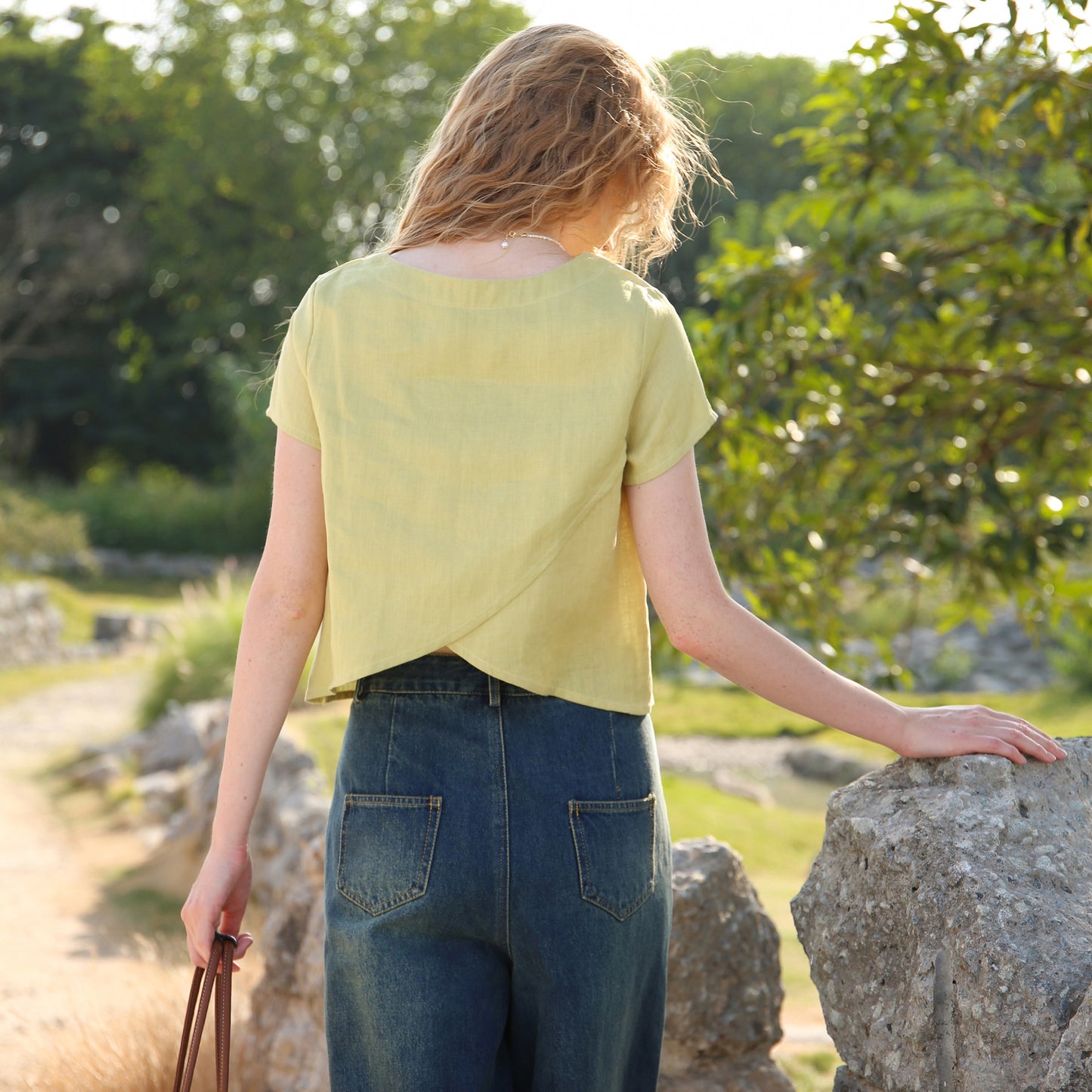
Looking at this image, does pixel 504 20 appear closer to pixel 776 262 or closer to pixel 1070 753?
pixel 776 262

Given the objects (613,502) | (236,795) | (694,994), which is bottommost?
(694,994)

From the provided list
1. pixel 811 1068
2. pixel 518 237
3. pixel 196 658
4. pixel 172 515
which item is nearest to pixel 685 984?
pixel 811 1068

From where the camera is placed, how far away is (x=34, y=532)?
15492 mm

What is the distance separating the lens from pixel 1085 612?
268cm

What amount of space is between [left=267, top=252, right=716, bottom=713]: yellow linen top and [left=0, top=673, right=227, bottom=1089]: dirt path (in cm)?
212

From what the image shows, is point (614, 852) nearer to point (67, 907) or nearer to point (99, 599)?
point (67, 907)

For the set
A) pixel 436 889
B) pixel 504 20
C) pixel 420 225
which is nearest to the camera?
pixel 436 889

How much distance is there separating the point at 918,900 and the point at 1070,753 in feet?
1.02

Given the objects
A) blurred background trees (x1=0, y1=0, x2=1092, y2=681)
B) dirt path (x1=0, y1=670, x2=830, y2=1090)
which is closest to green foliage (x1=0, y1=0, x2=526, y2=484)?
blurred background trees (x1=0, y1=0, x2=1092, y2=681)

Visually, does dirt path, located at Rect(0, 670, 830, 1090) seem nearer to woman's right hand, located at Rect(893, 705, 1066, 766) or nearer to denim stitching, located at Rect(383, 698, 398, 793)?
denim stitching, located at Rect(383, 698, 398, 793)

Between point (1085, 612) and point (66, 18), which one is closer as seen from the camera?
point (1085, 612)

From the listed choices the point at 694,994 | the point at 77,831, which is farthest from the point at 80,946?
the point at 694,994

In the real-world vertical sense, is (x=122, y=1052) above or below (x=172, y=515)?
above

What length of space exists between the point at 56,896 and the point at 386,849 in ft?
17.1
